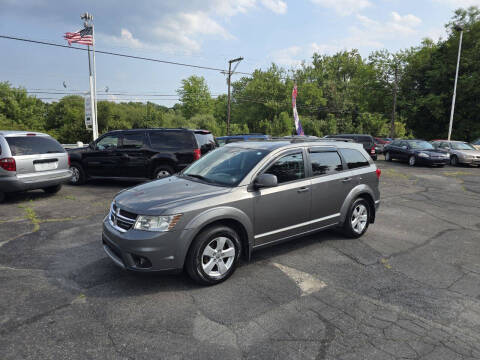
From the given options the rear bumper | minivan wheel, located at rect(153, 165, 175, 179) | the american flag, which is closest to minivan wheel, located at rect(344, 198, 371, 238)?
minivan wheel, located at rect(153, 165, 175, 179)

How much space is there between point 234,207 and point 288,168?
3.70 ft

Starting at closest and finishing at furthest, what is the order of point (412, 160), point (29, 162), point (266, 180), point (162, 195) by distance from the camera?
point (162, 195), point (266, 180), point (29, 162), point (412, 160)

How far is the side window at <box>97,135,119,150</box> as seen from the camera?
9.79 metres

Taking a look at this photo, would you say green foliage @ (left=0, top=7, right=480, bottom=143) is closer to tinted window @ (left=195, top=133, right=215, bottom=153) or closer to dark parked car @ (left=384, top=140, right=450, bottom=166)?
dark parked car @ (left=384, top=140, right=450, bottom=166)

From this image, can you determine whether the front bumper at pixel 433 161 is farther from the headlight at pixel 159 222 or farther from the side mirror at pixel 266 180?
the headlight at pixel 159 222

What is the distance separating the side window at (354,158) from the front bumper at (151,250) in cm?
318

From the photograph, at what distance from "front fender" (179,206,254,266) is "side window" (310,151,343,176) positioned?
1.49 m

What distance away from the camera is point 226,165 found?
4477 mm

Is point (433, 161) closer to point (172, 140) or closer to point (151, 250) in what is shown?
point (172, 140)

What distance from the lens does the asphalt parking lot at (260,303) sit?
2.64 metres

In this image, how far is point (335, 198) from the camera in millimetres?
4941

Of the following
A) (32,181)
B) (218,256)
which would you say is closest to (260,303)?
(218,256)

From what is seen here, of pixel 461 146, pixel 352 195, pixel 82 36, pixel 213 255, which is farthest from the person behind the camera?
pixel 82 36

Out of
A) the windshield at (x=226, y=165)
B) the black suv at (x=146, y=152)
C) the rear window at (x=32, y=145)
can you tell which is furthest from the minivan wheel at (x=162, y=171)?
the windshield at (x=226, y=165)
